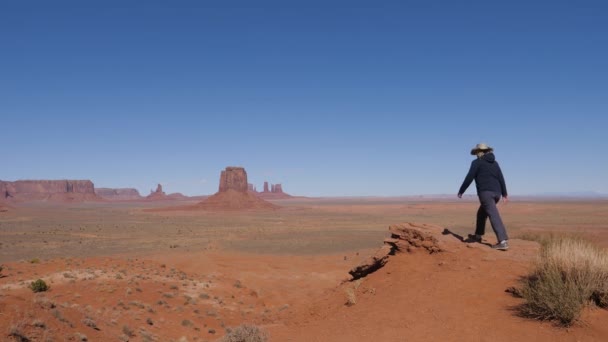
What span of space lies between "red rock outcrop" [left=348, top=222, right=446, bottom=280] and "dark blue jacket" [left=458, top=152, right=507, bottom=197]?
1.30 metres

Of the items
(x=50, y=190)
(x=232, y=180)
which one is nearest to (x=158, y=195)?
(x=50, y=190)

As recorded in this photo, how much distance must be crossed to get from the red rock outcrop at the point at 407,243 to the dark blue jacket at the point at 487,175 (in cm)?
130

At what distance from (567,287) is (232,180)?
340 feet

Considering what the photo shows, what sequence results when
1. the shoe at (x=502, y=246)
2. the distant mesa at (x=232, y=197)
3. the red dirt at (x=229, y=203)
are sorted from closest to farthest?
the shoe at (x=502, y=246) < the red dirt at (x=229, y=203) < the distant mesa at (x=232, y=197)

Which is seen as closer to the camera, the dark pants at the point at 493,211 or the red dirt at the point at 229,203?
the dark pants at the point at 493,211

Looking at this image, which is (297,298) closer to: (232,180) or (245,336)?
(245,336)

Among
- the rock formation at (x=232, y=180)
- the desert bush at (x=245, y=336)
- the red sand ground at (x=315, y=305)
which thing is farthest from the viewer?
the rock formation at (x=232, y=180)

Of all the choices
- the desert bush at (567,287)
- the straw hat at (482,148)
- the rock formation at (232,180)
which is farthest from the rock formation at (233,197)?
the desert bush at (567,287)

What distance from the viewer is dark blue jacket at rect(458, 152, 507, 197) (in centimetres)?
800

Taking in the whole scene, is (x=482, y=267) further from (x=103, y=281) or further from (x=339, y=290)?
(x=103, y=281)

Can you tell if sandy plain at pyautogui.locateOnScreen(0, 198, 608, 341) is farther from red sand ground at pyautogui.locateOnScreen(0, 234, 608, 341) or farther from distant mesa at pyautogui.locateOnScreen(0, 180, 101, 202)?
distant mesa at pyautogui.locateOnScreen(0, 180, 101, 202)

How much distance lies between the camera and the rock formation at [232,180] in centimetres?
10694

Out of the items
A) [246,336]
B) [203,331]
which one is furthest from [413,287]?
[203,331]

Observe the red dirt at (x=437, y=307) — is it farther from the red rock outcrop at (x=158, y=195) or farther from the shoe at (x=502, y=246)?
the red rock outcrop at (x=158, y=195)
